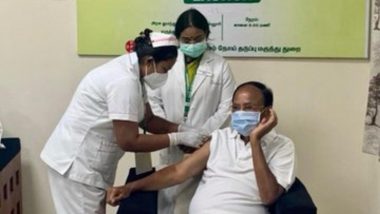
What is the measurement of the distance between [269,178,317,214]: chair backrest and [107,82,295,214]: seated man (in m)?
0.03

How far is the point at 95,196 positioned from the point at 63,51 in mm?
1171

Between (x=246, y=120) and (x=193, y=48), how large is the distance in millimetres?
559

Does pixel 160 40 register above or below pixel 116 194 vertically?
above

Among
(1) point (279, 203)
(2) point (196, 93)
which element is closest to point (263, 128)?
(1) point (279, 203)

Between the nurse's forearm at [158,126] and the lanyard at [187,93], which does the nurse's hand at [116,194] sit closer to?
the nurse's forearm at [158,126]

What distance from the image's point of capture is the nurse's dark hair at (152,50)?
2.40 meters

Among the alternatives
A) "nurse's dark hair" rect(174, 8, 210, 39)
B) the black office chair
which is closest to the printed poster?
"nurse's dark hair" rect(174, 8, 210, 39)

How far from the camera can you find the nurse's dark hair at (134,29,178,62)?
7.88ft

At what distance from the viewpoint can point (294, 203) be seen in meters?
2.36

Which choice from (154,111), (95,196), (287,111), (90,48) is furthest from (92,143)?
(287,111)

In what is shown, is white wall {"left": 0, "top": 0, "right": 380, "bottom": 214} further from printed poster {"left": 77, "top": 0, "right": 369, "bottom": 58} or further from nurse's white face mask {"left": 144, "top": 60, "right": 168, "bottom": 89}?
nurse's white face mask {"left": 144, "top": 60, "right": 168, "bottom": 89}

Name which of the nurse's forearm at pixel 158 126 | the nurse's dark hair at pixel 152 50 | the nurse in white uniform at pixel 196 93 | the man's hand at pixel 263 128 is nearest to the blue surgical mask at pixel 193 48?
the nurse in white uniform at pixel 196 93

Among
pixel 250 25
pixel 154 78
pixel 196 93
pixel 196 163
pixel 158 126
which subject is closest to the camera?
pixel 154 78

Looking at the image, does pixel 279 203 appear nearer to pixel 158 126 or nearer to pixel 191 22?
pixel 158 126
